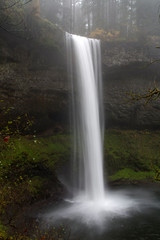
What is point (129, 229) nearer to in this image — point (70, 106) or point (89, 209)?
point (89, 209)

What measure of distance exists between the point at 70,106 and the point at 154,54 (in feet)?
24.0

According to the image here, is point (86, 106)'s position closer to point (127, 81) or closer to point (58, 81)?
point (58, 81)

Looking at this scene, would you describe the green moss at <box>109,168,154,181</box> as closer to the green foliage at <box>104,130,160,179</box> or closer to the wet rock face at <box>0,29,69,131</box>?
the green foliage at <box>104,130,160,179</box>

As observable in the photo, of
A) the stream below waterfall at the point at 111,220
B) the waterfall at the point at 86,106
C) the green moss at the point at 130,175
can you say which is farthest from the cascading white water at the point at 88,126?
the green moss at the point at 130,175

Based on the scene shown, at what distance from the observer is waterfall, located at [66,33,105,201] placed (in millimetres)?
11914

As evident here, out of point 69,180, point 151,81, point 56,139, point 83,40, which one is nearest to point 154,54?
point 151,81

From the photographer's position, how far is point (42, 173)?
1035cm

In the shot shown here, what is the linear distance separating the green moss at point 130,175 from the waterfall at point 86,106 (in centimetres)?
140

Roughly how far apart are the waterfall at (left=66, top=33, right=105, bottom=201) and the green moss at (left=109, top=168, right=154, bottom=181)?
1.40 m

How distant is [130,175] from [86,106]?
5513mm

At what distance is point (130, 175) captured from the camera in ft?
41.8

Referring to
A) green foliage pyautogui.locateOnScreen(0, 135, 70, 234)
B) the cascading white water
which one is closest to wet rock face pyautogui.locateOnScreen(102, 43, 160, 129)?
the cascading white water

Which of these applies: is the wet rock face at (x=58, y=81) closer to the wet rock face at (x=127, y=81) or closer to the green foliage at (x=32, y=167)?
the wet rock face at (x=127, y=81)

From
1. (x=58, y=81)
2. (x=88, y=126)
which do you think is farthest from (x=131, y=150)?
(x=58, y=81)
